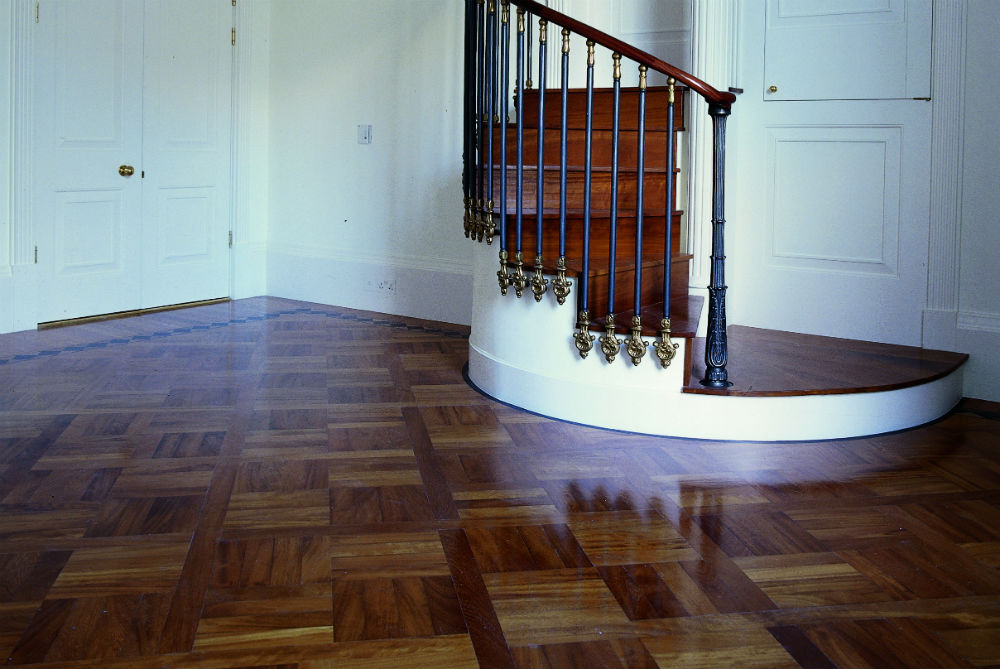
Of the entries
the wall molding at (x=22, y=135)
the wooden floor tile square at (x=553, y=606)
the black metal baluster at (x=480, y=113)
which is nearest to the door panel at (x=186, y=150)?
the wall molding at (x=22, y=135)

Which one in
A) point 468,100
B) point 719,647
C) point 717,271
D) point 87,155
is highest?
point 468,100

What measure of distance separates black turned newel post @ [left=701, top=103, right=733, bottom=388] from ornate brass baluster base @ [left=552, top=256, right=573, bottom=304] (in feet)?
1.59

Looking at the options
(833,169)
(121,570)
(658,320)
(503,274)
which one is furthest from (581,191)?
(121,570)

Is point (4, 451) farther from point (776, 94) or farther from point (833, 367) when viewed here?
point (776, 94)

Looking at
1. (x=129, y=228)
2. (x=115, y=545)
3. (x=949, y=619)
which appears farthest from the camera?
(x=129, y=228)

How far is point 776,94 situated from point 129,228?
3.35 metres

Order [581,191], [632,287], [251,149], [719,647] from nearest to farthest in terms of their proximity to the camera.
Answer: [719,647]
[632,287]
[581,191]
[251,149]

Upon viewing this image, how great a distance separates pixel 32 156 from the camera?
5039 millimetres

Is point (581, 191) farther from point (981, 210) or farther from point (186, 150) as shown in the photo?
point (186, 150)

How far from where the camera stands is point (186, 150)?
19.2ft

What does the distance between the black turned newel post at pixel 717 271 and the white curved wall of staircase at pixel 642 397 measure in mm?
85

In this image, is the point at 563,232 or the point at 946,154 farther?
the point at 946,154

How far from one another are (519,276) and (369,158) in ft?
7.84

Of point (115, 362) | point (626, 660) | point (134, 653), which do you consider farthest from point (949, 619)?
point (115, 362)
